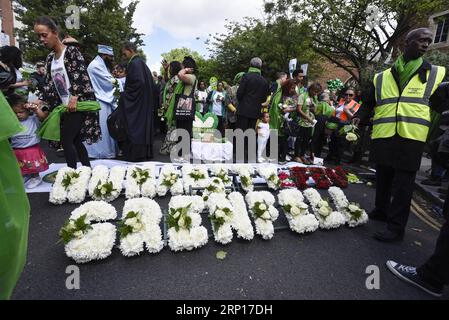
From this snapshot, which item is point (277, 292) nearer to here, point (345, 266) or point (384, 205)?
point (345, 266)

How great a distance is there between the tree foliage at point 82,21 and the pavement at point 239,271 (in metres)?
15.4

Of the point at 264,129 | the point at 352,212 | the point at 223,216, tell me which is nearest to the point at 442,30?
the point at 264,129

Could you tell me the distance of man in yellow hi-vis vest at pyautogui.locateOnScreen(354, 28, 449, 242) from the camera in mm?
2662

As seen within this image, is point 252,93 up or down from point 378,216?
up

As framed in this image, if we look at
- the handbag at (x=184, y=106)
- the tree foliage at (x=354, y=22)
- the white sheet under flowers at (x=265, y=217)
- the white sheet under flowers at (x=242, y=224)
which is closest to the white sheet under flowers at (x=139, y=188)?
the white sheet under flowers at (x=242, y=224)

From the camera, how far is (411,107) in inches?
106

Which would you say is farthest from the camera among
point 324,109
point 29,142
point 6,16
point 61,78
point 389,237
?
point 6,16

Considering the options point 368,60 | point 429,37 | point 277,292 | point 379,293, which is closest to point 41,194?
point 277,292

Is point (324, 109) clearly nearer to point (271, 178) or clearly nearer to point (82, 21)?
point (271, 178)

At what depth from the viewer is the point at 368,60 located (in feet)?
51.9

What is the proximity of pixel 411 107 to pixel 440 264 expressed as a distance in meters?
1.51

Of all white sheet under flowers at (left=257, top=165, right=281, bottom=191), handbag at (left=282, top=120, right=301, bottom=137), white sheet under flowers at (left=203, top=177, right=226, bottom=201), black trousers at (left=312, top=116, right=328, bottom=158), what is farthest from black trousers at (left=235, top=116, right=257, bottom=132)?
white sheet under flowers at (left=203, top=177, right=226, bottom=201)

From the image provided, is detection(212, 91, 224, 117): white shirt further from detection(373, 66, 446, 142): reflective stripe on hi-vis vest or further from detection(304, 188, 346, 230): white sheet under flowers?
detection(373, 66, 446, 142): reflective stripe on hi-vis vest

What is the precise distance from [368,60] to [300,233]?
53.9 ft
